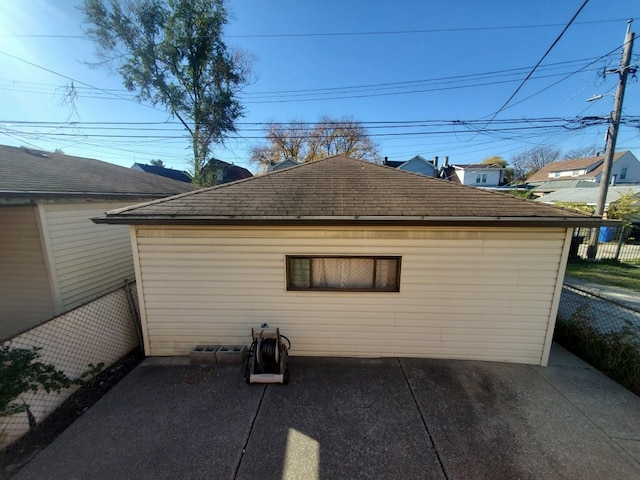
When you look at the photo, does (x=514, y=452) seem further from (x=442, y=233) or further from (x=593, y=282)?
(x=593, y=282)

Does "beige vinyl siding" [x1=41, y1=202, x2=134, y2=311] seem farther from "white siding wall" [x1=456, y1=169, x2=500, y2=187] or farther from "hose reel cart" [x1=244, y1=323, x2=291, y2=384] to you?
"white siding wall" [x1=456, y1=169, x2=500, y2=187]

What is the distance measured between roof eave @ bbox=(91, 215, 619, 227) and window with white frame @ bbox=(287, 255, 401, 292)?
0.70 meters

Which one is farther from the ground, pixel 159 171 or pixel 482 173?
pixel 482 173

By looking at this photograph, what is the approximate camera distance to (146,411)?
332cm

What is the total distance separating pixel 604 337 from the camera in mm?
4258

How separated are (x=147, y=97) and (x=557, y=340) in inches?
842

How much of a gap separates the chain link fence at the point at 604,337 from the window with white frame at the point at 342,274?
3.49 m

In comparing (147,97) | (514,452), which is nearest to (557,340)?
(514,452)

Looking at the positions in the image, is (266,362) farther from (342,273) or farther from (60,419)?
(60,419)

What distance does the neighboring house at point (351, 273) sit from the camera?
3973 millimetres

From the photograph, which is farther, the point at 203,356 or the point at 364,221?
the point at 203,356

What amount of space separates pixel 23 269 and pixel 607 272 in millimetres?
17222

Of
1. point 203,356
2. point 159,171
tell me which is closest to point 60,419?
point 203,356

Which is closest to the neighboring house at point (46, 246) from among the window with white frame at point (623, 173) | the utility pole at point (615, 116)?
the utility pole at point (615, 116)
